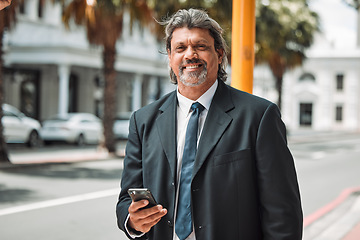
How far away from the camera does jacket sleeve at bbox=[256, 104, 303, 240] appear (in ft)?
6.82

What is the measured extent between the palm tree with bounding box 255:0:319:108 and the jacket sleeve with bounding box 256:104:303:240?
20.8 m

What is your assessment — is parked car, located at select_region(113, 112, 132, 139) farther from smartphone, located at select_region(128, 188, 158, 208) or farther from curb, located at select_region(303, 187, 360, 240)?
smartphone, located at select_region(128, 188, 158, 208)

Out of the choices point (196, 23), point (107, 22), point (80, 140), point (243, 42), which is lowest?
point (80, 140)

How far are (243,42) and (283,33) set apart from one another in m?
22.7

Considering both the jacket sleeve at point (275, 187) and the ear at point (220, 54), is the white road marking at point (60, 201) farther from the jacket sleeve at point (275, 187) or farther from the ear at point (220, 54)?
the jacket sleeve at point (275, 187)

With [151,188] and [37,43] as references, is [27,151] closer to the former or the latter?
[37,43]

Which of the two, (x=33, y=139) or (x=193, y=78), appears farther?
(x=33, y=139)

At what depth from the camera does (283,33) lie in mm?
25984

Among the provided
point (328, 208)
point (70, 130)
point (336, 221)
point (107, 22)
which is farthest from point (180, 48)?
point (70, 130)

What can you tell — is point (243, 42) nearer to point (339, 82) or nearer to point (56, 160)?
point (56, 160)

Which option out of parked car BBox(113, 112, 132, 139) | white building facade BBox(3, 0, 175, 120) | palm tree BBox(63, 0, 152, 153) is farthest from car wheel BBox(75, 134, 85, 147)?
palm tree BBox(63, 0, 152, 153)

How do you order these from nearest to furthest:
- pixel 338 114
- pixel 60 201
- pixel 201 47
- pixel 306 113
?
pixel 201 47
pixel 60 201
pixel 338 114
pixel 306 113

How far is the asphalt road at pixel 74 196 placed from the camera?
6.88m

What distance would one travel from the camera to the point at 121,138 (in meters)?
28.2
